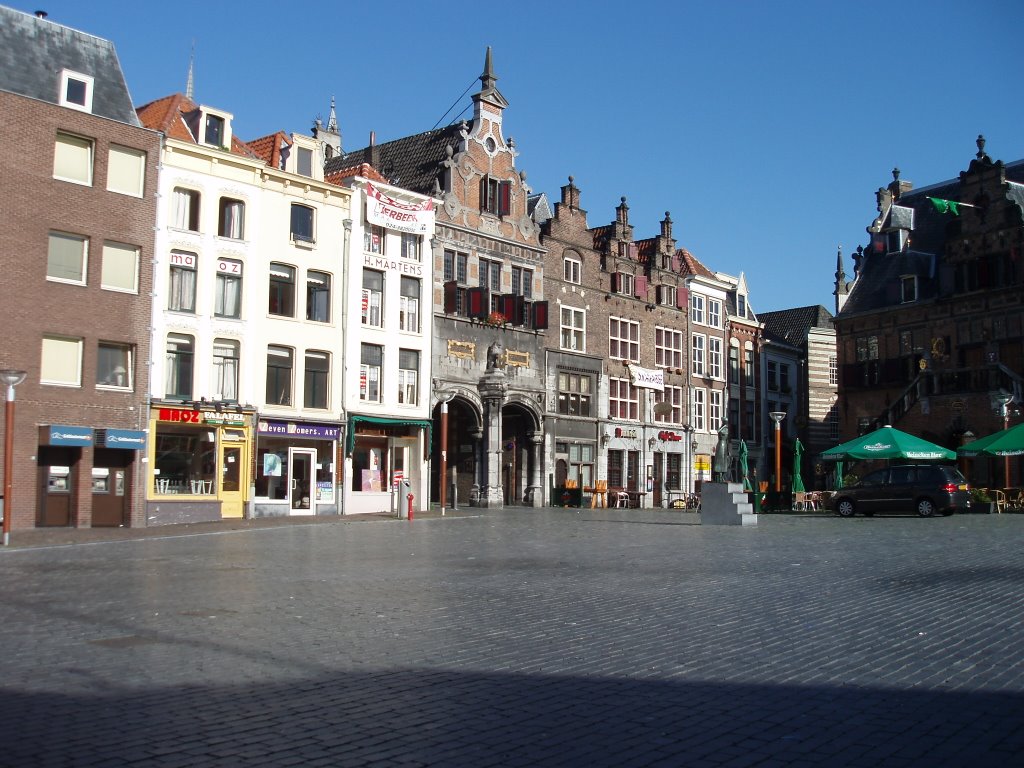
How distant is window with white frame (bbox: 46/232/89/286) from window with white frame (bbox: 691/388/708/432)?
36191mm

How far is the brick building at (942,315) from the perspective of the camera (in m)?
49.3

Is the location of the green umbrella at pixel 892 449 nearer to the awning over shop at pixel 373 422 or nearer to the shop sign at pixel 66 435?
the awning over shop at pixel 373 422

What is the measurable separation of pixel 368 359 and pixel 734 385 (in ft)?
97.2

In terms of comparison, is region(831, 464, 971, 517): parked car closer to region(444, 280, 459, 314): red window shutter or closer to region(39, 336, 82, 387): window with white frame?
region(444, 280, 459, 314): red window shutter

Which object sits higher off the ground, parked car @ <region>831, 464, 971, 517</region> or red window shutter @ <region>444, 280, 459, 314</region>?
red window shutter @ <region>444, 280, 459, 314</region>

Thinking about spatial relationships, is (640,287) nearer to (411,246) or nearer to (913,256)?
(913,256)

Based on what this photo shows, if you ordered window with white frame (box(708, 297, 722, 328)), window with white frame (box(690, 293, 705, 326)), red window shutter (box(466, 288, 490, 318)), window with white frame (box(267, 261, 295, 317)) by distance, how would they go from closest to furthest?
window with white frame (box(267, 261, 295, 317)) → red window shutter (box(466, 288, 490, 318)) → window with white frame (box(690, 293, 705, 326)) → window with white frame (box(708, 297, 722, 328))

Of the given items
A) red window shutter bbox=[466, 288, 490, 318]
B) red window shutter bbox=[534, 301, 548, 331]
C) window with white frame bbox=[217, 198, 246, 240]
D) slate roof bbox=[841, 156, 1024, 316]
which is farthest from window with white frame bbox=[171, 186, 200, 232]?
slate roof bbox=[841, 156, 1024, 316]

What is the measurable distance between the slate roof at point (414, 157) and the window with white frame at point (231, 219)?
10194 mm

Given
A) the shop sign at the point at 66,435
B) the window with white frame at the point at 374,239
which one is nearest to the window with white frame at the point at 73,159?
the shop sign at the point at 66,435

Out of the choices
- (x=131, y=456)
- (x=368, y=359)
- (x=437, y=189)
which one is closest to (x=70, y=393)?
(x=131, y=456)

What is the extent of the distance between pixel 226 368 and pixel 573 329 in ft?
66.7

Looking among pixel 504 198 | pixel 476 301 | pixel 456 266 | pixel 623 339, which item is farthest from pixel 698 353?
pixel 456 266

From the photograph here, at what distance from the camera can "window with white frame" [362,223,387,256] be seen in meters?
40.0
